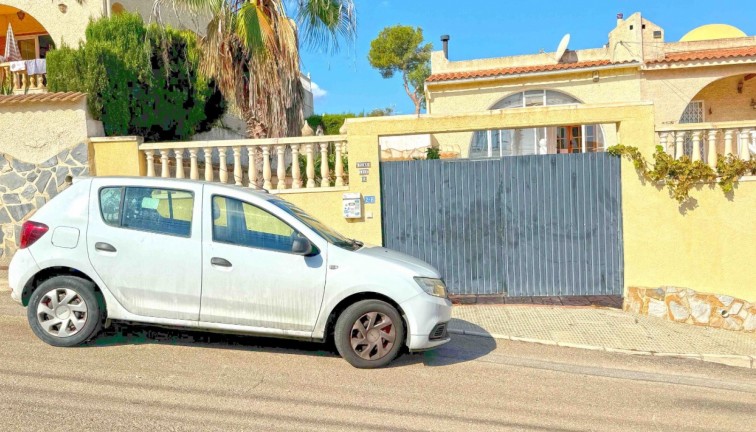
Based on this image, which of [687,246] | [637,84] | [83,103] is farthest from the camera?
[637,84]

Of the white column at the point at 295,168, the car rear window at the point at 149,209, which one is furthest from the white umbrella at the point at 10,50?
the car rear window at the point at 149,209

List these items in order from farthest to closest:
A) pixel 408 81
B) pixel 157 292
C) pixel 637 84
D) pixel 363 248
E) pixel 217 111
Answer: pixel 408 81 < pixel 637 84 < pixel 217 111 < pixel 363 248 < pixel 157 292

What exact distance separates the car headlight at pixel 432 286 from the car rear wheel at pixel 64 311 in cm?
310

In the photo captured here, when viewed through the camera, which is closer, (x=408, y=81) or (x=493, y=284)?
(x=493, y=284)

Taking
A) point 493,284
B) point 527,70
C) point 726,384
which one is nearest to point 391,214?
point 493,284

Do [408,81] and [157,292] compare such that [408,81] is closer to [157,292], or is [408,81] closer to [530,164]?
[530,164]

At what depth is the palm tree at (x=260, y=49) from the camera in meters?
10.9

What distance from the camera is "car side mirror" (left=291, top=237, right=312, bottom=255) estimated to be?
553 cm

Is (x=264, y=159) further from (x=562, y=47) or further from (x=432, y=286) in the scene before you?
(x=562, y=47)

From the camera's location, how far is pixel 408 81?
133ft

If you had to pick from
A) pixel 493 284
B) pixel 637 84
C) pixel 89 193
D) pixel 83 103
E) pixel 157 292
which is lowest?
pixel 493 284

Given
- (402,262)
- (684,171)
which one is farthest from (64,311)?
(684,171)

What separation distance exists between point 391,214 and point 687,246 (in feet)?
13.7

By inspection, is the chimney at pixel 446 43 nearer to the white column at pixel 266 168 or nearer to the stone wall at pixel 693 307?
the white column at pixel 266 168
